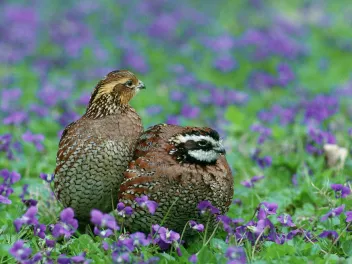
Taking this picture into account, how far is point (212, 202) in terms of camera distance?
5527mm

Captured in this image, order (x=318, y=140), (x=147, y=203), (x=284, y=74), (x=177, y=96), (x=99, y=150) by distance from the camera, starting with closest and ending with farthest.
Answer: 1. (x=147, y=203)
2. (x=99, y=150)
3. (x=318, y=140)
4. (x=177, y=96)
5. (x=284, y=74)

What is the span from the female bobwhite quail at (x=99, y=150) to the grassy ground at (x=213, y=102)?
35 cm

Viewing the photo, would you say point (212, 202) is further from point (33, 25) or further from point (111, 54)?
point (33, 25)

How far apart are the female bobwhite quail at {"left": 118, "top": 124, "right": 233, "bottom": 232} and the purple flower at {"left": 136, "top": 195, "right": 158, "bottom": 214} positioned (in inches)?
13.9

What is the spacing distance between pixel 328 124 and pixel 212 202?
3.95 meters

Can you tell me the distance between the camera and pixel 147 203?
4965 millimetres

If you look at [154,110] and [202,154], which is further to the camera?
[154,110]

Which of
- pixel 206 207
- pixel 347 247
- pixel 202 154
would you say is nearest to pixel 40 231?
pixel 206 207

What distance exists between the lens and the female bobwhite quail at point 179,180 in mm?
5426

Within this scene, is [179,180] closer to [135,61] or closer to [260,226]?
[260,226]

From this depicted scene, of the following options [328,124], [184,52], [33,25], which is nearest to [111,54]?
[184,52]

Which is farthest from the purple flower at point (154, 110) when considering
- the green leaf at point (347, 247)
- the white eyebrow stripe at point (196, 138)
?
the green leaf at point (347, 247)

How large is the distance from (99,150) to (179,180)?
0.82 meters

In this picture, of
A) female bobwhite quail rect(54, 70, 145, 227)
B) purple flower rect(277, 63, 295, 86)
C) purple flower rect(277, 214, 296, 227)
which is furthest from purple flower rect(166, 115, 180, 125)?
purple flower rect(277, 214, 296, 227)
